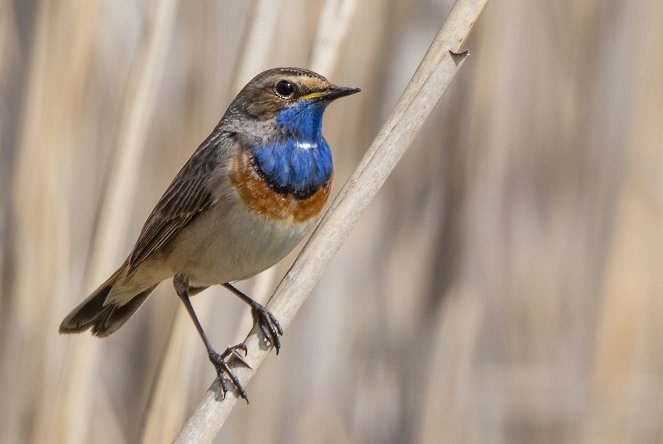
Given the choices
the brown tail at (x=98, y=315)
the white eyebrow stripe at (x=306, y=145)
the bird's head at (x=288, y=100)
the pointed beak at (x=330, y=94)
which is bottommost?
the brown tail at (x=98, y=315)

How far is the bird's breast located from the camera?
8.52ft

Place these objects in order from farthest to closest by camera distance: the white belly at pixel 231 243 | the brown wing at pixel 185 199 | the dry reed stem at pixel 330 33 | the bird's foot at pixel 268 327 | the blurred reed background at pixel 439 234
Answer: the blurred reed background at pixel 439 234 → the brown wing at pixel 185 199 → the white belly at pixel 231 243 → the dry reed stem at pixel 330 33 → the bird's foot at pixel 268 327

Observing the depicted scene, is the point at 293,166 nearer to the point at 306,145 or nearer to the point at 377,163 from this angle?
the point at 306,145

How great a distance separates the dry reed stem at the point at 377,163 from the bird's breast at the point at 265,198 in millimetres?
443

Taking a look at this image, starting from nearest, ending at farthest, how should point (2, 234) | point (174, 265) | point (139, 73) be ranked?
Result: point (139, 73), point (174, 265), point (2, 234)

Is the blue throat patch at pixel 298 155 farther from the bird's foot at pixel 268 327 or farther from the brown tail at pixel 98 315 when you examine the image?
the brown tail at pixel 98 315

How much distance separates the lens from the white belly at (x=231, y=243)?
2594mm

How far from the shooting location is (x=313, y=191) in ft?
8.69

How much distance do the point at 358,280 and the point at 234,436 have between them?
2.17ft

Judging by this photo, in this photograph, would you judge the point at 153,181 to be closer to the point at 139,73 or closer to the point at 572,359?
the point at 139,73

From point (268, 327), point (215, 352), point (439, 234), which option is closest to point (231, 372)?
point (268, 327)

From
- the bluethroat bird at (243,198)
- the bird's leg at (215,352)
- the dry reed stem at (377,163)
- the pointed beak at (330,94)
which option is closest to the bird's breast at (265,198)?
the bluethroat bird at (243,198)

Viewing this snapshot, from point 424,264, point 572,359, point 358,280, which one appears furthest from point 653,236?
point 358,280

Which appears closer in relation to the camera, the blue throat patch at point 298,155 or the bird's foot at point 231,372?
the bird's foot at point 231,372
